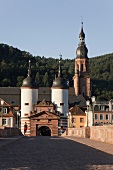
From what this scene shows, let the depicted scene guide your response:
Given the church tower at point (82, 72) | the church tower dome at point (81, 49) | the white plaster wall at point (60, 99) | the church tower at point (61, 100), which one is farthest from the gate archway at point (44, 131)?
the church tower dome at point (81, 49)

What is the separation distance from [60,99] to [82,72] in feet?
158

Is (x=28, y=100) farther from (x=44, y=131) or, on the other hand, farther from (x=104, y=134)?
(x=104, y=134)

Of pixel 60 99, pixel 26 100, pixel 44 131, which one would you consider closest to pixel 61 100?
pixel 60 99

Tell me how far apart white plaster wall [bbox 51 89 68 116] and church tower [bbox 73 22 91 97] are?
40.9 metres

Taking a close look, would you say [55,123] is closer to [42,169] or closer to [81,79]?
[81,79]

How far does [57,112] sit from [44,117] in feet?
11.7

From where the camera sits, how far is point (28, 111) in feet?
399

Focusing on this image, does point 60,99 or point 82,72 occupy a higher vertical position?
point 82,72

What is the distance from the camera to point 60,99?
122m

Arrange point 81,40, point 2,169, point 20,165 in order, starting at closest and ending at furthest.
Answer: point 2,169 < point 20,165 < point 81,40

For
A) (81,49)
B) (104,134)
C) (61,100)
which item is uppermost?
(81,49)

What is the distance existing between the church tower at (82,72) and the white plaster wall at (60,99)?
40913 mm

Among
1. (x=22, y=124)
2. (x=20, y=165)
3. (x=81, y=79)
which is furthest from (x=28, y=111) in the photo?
(x=20, y=165)

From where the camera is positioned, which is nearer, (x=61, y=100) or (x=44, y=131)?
(x=61, y=100)
